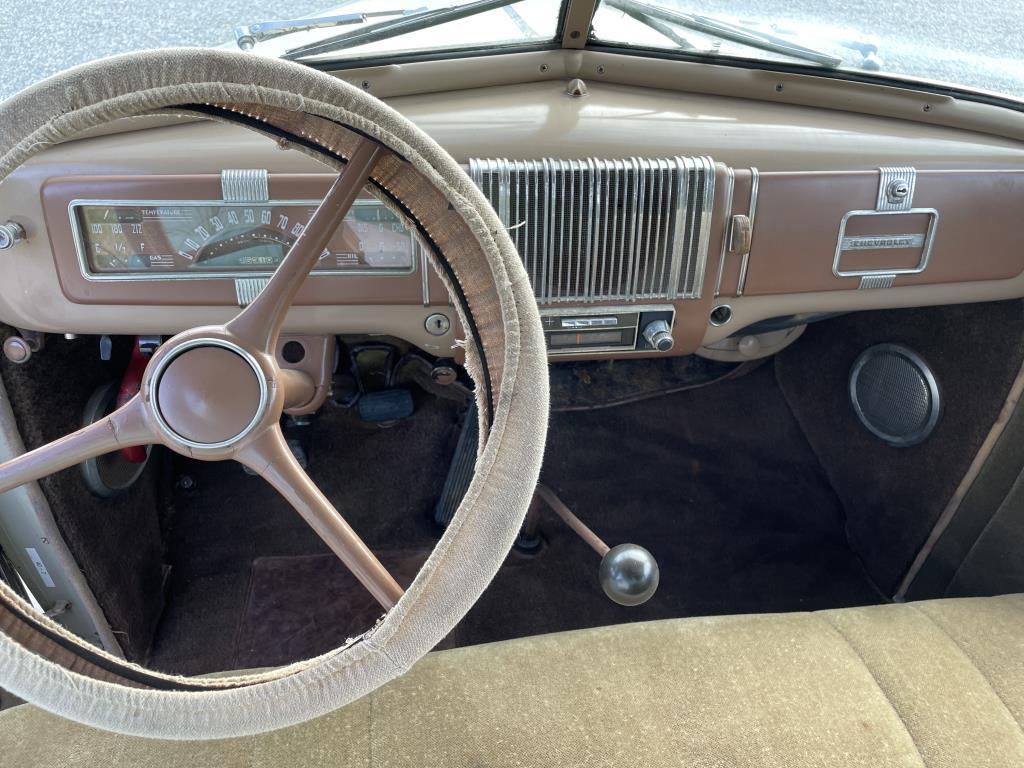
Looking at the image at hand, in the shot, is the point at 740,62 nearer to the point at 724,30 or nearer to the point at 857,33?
the point at 724,30

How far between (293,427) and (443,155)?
4.67 feet

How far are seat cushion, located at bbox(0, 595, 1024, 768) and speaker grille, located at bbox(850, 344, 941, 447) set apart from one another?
0.65 metres

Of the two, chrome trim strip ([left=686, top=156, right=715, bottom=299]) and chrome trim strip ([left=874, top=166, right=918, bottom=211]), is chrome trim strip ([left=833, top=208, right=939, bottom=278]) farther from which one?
chrome trim strip ([left=686, top=156, right=715, bottom=299])

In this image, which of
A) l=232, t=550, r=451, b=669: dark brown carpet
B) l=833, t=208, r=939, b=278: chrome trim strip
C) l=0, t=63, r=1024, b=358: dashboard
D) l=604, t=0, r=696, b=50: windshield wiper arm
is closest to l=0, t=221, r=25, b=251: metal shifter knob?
l=0, t=63, r=1024, b=358: dashboard

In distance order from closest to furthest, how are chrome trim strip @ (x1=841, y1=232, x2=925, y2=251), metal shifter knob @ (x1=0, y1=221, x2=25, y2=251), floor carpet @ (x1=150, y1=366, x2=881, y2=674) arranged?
metal shifter knob @ (x1=0, y1=221, x2=25, y2=251), chrome trim strip @ (x1=841, y1=232, x2=925, y2=251), floor carpet @ (x1=150, y1=366, x2=881, y2=674)

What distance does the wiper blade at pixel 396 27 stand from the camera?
1.37 m

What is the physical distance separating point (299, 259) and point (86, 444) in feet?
1.08

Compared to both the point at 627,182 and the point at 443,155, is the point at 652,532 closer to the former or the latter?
the point at 627,182

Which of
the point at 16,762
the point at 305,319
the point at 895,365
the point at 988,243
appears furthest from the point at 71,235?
the point at 895,365

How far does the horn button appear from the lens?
83cm

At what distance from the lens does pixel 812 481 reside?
7.20ft

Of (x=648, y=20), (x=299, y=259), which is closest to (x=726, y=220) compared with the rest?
(x=648, y=20)

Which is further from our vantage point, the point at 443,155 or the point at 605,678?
the point at 605,678

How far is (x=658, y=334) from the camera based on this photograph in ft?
4.78
